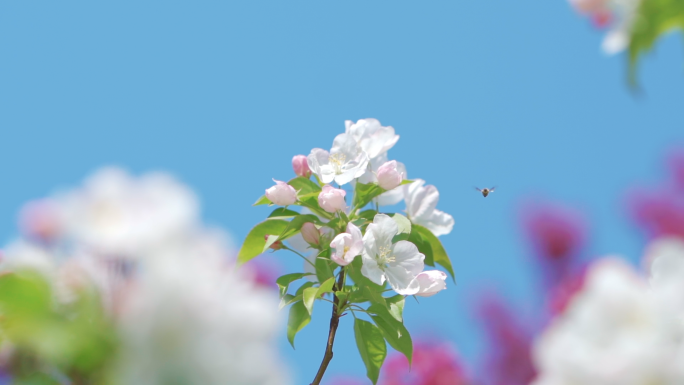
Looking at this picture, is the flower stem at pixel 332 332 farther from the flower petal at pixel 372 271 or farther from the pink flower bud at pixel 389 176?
the pink flower bud at pixel 389 176

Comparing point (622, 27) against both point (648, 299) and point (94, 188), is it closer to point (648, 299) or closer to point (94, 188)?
point (648, 299)

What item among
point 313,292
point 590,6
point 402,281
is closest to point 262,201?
point 313,292

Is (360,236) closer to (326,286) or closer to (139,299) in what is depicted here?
(326,286)

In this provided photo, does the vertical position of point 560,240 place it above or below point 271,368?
above

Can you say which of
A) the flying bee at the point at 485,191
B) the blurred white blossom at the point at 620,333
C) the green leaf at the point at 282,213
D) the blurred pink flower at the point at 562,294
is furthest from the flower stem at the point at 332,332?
the flying bee at the point at 485,191

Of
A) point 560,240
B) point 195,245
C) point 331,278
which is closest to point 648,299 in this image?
point 195,245
